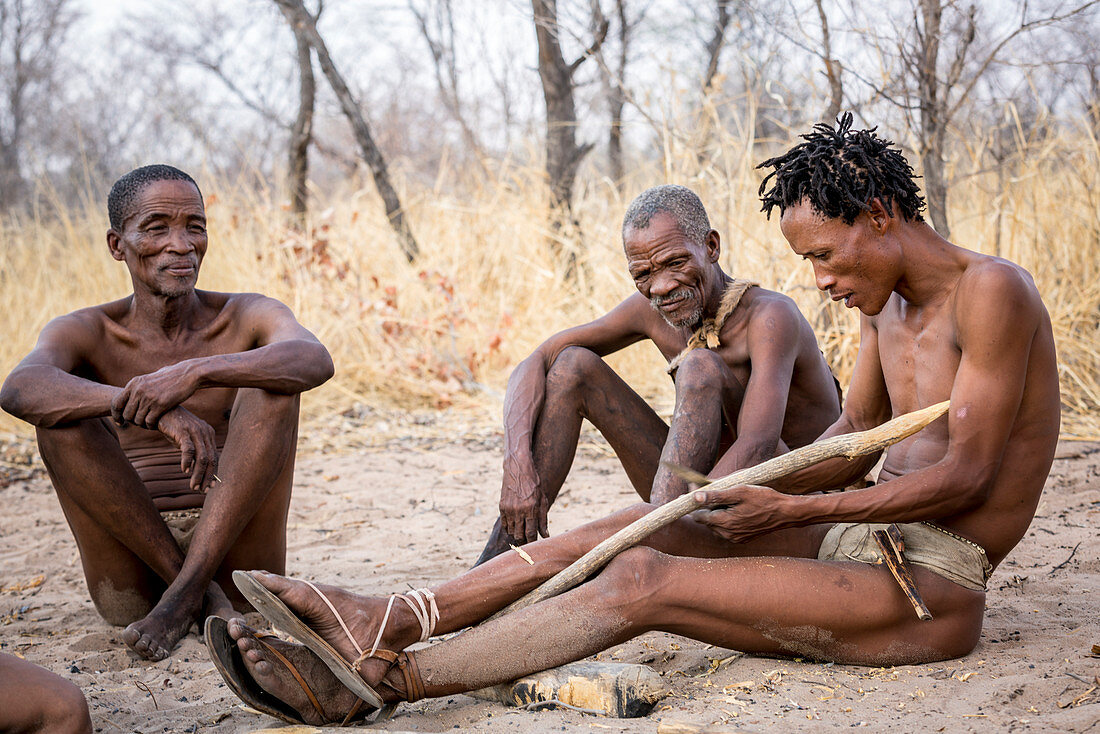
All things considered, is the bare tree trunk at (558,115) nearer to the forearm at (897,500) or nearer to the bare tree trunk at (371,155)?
the bare tree trunk at (371,155)

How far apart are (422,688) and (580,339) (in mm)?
1366

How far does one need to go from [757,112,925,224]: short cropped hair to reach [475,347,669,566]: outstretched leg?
882 millimetres

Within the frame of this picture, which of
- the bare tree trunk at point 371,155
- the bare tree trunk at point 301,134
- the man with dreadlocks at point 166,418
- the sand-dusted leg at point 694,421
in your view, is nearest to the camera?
the sand-dusted leg at point 694,421

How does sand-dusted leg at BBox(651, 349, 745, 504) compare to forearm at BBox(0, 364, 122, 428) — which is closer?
sand-dusted leg at BBox(651, 349, 745, 504)

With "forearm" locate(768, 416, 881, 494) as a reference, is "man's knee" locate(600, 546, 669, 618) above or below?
below

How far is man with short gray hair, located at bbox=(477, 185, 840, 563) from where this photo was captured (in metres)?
2.59

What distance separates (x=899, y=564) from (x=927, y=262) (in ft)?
2.22

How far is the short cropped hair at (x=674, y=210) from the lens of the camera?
279cm

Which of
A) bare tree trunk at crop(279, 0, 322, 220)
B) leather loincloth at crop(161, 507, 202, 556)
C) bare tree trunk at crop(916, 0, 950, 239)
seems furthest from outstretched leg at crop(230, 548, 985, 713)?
bare tree trunk at crop(279, 0, 322, 220)

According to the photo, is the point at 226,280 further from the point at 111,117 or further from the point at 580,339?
the point at 111,117

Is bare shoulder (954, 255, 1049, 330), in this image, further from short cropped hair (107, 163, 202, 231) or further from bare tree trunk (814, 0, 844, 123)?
bare tree trunk (814, 0, 844, 123)

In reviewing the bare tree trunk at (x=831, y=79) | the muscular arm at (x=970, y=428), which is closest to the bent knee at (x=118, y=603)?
the muscular arm at (x=970, y=428)

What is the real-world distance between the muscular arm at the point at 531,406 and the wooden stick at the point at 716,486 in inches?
21.4

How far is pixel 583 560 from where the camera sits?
217 cm
